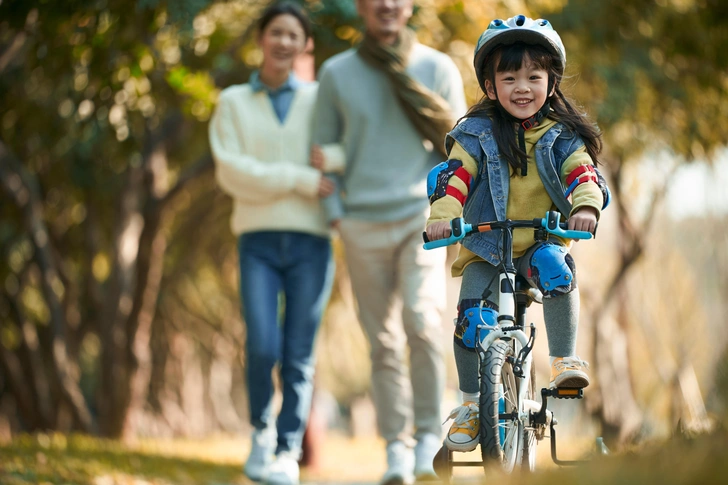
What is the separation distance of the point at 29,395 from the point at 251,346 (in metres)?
11.8

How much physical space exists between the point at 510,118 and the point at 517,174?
0.78ft

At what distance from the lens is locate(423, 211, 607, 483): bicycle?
3861 millimetres

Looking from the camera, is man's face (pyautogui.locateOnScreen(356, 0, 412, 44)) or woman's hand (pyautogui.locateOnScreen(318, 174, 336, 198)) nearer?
man's face (pyautogui.locateOnScreen(356, 0, 412, 44))

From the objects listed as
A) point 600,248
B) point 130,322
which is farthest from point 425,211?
point 600,248

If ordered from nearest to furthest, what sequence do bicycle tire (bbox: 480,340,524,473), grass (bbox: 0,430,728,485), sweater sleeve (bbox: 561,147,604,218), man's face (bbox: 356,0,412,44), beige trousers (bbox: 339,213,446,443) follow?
grass (bbox: 0,430,728,485) → bicycle tire (bbox: 480,340,524,473) → sweater sleeve (bbox: 561,147,604,218) → beige trousers (bbox: 339,213,446,443) → man's face (bbox: 356,0,412,44)

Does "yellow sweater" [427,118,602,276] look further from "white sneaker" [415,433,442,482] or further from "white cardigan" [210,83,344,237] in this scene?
"white cardigan" [210,83,344,237]

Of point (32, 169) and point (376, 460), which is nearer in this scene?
point (376, 460)

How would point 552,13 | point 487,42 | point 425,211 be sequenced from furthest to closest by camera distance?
point 552,13, point 425,211, point 487,42

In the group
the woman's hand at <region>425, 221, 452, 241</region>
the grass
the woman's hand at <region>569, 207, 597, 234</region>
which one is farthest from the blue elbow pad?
the grass

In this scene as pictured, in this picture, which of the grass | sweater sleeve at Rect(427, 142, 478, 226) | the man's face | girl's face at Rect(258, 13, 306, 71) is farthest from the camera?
girl's face at Rect(258, 13, 306, 71)

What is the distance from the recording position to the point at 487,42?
4285 millimetres

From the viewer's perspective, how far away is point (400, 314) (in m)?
6.32

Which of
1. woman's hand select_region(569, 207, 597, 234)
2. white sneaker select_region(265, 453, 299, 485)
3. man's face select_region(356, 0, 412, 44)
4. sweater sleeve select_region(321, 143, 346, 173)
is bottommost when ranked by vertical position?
white sneaker select_region(265, 453, 299, 485)

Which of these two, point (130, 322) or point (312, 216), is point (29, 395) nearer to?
point (130, 322)
